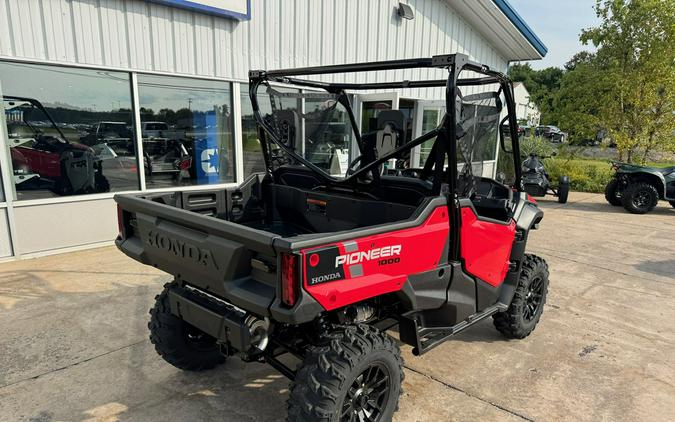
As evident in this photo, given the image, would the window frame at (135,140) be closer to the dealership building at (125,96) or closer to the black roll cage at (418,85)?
the dealership building at (125,96)

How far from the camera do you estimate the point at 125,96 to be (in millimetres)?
6277

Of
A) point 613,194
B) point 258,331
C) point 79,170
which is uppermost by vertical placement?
point 79,170

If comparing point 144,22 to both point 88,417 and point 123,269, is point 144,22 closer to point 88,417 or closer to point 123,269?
point 123,269

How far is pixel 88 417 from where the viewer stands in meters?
2.70

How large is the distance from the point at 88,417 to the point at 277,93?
8.44ft

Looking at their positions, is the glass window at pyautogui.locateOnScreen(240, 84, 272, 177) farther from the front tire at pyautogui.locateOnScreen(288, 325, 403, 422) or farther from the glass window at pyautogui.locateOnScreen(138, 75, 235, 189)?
the front tire at pyautogui.locateOnScreen(288, 325, 403, 422)

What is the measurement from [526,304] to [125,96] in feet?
19.0

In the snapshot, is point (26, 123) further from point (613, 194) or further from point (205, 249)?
point (613, 194)

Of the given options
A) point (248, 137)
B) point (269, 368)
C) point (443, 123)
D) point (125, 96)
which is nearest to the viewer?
point (443, 123)

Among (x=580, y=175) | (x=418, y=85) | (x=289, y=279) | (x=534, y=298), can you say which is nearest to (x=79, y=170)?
(x=418, y=85)

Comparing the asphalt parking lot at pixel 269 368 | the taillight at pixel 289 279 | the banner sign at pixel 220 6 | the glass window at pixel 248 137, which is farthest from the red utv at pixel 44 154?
the taillight at pixel 289 279

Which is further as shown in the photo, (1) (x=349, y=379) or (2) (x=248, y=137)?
(2) (x=248, y=137)

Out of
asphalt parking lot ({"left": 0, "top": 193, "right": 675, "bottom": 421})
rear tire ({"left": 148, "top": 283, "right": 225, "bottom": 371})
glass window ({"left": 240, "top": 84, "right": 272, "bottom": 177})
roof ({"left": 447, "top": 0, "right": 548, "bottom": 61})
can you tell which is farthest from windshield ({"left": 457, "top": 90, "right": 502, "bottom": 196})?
roof ({"left": 447, "top": 0, "right": 548, "bottom": 61})

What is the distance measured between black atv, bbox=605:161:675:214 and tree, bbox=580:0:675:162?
3040 millimetres
